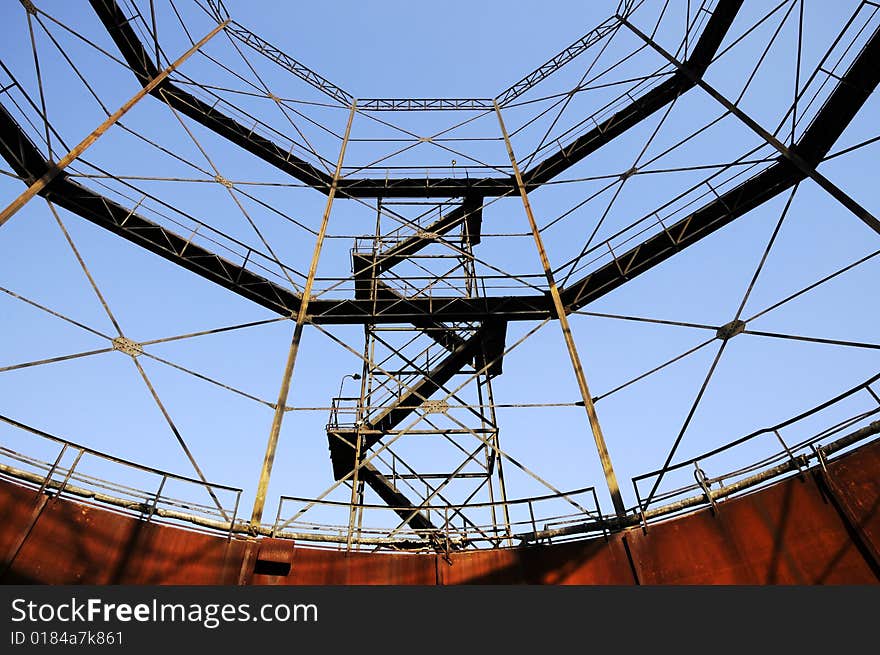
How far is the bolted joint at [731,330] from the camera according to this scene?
9711mm

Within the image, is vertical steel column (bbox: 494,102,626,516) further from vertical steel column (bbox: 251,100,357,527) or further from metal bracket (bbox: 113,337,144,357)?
metal bracket (bbox: 113,337,144,357)

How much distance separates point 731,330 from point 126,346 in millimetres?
12010

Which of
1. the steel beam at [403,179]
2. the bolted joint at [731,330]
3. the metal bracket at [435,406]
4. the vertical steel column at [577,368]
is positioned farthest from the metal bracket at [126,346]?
the bolted joint at [731,330]

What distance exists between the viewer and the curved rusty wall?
662cm

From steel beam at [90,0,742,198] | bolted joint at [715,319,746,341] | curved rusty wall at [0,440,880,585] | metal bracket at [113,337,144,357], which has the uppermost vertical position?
steel beam at [90,0,742,198]

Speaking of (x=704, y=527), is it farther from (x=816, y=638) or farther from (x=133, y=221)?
(x=133, y=221)

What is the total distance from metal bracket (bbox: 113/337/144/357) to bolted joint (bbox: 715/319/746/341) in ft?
38.2

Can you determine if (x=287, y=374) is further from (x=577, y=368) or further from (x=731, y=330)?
(x=731, y=330)

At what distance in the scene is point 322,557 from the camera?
8.33 metres

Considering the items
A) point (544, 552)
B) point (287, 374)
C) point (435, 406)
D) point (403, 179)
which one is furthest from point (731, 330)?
point (403, 179)

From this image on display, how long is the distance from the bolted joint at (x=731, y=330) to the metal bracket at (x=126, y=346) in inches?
458

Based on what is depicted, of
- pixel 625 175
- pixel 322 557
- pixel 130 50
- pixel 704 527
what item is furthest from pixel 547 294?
pixel 130 50

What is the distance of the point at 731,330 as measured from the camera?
9789 millimetres

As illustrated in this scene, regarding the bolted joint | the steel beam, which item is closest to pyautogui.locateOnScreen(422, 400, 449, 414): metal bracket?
the bolted joint
